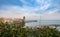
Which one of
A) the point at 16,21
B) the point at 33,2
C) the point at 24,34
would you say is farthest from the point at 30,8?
the point at 24,34

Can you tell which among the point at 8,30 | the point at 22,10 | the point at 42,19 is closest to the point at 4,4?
the point at 22,10

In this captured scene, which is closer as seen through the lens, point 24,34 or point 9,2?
point 24,34

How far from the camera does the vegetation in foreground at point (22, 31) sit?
97.6 inches

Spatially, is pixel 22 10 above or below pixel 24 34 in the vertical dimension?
above

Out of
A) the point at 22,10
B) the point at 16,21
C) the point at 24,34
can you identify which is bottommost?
the point at 24,34

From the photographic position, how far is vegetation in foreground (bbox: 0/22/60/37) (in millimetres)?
2479

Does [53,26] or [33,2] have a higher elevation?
[33,2]

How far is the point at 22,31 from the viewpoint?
2514 mm

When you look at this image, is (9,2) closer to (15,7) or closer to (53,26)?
(15,7)

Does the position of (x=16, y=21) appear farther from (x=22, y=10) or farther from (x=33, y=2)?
(x=33, y=2)

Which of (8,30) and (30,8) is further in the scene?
(30,8)

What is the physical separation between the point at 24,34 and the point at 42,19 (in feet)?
1.55

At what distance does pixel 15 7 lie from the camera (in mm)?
2754

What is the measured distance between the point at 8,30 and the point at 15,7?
45cm
